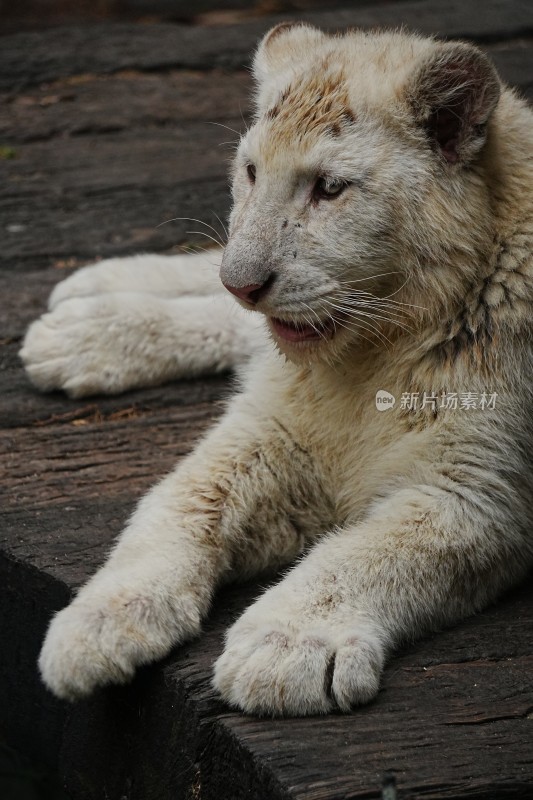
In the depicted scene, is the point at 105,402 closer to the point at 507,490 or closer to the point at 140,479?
the point at 140,479

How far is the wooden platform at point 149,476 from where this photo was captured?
3258mm

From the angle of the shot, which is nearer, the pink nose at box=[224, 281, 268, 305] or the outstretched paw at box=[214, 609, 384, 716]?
the outstretched paw at box=[214, 609, 384, 716]

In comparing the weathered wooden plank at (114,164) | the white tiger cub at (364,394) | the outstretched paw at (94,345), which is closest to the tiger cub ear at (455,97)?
the white tiger cub at (364,394)

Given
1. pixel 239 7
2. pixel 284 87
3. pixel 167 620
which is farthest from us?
pixel 239 7

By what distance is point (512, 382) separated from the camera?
3939mm

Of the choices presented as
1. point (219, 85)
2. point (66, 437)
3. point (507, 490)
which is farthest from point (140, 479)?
point (219, 85)

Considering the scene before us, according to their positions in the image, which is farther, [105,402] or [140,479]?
[105,402]

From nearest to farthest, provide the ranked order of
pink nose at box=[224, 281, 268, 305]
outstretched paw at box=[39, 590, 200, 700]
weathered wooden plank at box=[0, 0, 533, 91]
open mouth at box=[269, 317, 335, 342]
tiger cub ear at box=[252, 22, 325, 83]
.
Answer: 1. outstretched paw at box=[39, 590, 200, 700]
2. pink nose at box=[224, 281, 268, 305]
3. open mouth at box=[269, 317, 335, 342]
4. tiger cub ear at box=[252, 22, 325, 83]
5. weathered wooden plank at box=[0, 0, 533, 91]

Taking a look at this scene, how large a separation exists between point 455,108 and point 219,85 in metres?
4.99

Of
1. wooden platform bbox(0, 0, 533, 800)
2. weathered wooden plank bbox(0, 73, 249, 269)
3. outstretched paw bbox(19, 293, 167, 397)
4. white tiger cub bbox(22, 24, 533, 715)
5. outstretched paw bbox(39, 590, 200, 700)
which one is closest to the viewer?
wooden platform bbox(0, 0, 533, 800)

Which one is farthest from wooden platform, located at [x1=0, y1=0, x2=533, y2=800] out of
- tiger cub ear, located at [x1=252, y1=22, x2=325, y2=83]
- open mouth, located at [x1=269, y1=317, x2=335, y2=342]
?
tiger cub ear, located at [x1=252, y1=22, x2=325, y2=83]

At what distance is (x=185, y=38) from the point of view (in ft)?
30.2

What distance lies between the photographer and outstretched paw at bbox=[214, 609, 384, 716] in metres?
3.35

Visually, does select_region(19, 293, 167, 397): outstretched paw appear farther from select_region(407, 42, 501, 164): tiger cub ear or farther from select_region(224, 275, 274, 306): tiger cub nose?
select_region(407, 42, 501, 164): tiger cub ear
